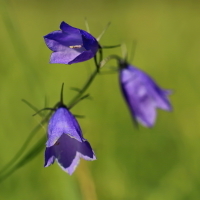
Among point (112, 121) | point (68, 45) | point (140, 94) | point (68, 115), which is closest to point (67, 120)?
point (68, 115)

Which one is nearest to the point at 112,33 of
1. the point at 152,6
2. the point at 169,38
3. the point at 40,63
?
the point at 169,38

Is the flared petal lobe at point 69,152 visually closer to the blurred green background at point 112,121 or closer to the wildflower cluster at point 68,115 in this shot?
the wildflower cluster at point 68,115

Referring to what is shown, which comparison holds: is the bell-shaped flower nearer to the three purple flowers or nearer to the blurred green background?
the three purple flowers

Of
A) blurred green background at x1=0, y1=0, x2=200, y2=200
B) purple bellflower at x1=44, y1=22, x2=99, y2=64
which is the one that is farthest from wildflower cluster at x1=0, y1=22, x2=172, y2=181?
blurred green background at x1=0, y1=0, x2=200, y2=200

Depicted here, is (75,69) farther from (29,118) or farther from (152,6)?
(152,6)

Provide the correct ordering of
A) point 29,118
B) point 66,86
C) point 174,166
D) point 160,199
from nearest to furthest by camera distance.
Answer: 1. point 160,199
2. point 174,166
3. point 29,118
4. point 66,86

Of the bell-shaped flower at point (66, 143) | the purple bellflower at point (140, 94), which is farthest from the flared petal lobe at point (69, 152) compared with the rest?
the purple bellflower at point (140, 94)
